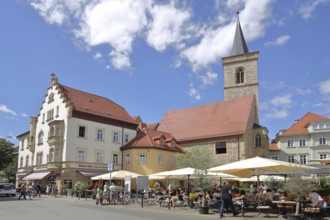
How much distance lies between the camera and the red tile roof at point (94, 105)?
4237cm

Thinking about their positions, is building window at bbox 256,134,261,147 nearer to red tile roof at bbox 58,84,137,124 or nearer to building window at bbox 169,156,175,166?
building window at bbox 169,156,175,166

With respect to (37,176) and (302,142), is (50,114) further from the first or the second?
(302,142)

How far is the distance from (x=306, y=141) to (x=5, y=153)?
54326 millimetres

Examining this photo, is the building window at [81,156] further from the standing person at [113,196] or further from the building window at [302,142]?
the building window at [302,142]

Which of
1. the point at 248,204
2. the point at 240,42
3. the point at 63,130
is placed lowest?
the point at 248,204

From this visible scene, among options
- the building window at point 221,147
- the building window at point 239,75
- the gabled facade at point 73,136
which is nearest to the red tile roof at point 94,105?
the gabled facade at point 73,136

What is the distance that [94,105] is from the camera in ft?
147

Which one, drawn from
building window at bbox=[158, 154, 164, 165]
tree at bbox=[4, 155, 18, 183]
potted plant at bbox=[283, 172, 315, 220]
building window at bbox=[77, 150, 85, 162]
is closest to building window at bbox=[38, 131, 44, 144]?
building window at bbox=[77, 150, 85, 162]

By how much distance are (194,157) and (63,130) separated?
15.6 metres

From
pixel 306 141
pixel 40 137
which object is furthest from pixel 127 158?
pixel 306 141

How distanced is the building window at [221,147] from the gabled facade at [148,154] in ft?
18.3

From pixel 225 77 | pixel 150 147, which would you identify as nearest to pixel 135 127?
pixel 150 147

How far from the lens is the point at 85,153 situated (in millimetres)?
41125

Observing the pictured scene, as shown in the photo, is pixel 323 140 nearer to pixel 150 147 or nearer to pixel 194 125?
pixel 194 125
